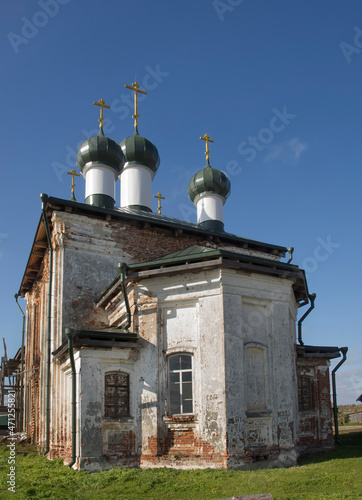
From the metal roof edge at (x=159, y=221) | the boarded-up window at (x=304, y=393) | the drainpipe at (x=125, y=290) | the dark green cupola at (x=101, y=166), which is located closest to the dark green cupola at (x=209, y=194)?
the metal roof edge at (x=159, y=221)

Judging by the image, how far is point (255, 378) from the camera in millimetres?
10984

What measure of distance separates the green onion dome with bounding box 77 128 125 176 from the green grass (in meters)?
9.85

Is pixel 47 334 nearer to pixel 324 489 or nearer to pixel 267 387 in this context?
pixel 267 387

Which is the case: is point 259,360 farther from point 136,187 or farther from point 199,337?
point 136,187

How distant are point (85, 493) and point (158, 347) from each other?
139 inches

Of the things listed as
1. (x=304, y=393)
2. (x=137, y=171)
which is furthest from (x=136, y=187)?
(x=304, y=393)

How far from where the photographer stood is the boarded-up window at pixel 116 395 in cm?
1091

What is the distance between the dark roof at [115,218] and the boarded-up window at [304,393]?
4608mm

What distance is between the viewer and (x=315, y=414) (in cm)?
1352

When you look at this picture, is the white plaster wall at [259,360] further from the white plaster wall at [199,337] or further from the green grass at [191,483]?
the green grass at [191,483]

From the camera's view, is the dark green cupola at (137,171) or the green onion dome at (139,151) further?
the green onion dome at (139,151)

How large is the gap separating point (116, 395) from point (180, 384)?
1.36 meters

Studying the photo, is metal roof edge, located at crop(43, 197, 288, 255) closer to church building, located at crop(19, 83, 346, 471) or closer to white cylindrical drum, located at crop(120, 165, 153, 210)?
church building, located at crop(19, 83, 346, 471)

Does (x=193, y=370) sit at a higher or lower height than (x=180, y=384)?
higher
